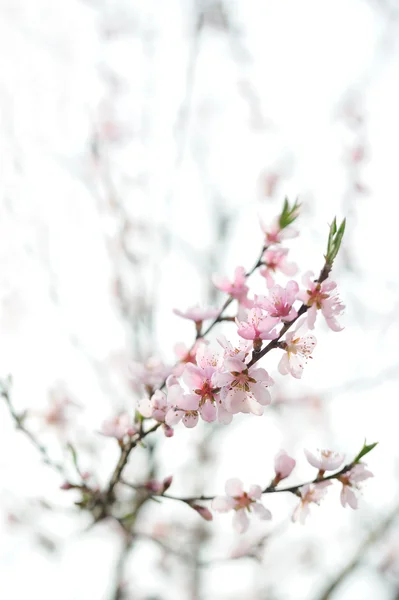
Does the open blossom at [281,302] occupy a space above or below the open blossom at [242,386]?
above

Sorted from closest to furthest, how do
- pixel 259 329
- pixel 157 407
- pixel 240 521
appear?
pixel 259 329
pixel 157 407
pixel 240 521

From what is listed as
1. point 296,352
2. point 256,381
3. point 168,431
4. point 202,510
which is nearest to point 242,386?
point 256,381

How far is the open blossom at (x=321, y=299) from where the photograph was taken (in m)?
1.21

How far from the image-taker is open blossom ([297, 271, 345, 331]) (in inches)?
47.6

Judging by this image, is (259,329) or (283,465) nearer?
(259,329)

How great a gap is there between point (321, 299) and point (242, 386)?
0.31 metres

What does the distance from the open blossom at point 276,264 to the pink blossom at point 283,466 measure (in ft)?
1.90

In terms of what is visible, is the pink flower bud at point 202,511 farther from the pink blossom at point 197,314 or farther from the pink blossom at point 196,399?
the pink blossom at point 197,314

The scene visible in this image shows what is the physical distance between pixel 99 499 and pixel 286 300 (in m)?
1.06

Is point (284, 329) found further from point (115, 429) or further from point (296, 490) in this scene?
point (115, 429)

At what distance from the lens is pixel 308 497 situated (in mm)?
1386

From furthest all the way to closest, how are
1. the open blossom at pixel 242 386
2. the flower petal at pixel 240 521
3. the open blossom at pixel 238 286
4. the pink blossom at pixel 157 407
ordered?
the open blossom at pixel 238 286 → the flower petal at pixel 240 521 → the pink blossom at pixel 157 407 → the open blossom at pixel 242 386

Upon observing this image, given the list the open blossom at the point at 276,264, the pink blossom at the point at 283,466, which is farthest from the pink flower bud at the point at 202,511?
the open blossom at the point at 276,264

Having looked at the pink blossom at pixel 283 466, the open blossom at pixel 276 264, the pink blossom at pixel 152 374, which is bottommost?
the pink blossom at pixel 283 466
